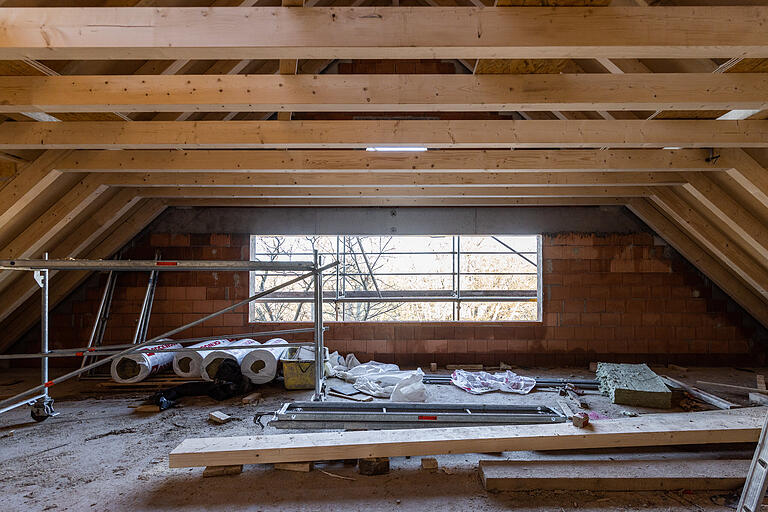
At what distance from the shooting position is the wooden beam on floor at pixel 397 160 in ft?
12.1

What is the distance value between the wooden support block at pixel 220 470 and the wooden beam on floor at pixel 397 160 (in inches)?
94.9

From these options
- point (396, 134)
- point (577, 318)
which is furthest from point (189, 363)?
point (577, 318)

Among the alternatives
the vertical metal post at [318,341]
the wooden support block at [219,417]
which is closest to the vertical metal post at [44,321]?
the wooden support block at [219,417]

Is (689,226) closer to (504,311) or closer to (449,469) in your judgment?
(449,469)

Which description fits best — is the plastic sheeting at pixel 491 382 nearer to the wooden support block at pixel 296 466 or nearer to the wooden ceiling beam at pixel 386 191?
the wooden ceiling beam at pixel 386 191

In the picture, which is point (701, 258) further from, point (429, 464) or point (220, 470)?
point (220, 470)

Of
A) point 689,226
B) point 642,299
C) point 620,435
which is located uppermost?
point 689,226

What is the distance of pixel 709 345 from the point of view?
5863mm

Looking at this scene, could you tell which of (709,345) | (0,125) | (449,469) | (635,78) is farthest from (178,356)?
(709,345)

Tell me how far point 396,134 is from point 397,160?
738 mm

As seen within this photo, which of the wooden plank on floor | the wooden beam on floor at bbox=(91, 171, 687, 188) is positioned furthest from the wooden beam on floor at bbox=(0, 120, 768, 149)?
the wooden plank on floor

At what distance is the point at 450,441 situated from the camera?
2.79 m

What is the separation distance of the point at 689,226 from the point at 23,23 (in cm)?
597

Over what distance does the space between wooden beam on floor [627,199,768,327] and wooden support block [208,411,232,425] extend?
18.0 feet
